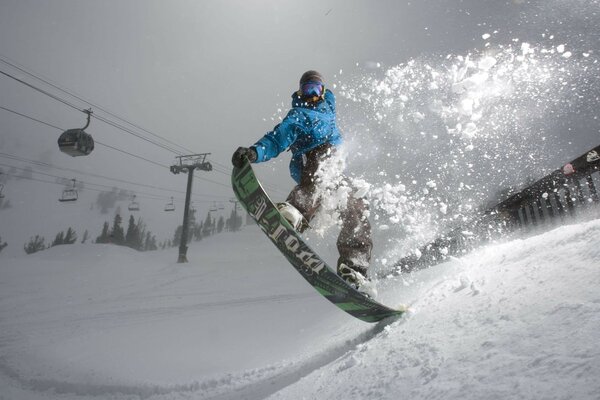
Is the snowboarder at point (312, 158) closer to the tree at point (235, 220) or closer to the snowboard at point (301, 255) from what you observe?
the snowboard at point (301, 255)

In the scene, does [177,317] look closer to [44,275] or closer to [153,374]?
[153,374]

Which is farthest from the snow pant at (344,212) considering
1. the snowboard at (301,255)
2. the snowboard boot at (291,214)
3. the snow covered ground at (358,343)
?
the snow covered ground at (358,343)

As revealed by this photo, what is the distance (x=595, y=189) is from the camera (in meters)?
4.06

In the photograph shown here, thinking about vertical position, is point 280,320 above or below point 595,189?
below

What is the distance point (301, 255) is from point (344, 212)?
0.80 m

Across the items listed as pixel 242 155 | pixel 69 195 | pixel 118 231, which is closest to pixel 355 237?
pixel 242 155

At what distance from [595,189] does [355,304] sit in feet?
12.8

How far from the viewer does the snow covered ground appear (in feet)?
3.19

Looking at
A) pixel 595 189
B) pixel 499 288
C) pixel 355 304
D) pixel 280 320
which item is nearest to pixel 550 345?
pixel 499 288

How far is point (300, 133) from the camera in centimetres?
321

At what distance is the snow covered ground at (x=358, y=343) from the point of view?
97 cm

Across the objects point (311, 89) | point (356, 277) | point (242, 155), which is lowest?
point (356, 277)

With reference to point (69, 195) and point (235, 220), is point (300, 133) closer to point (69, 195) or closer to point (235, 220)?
point (69, 195)

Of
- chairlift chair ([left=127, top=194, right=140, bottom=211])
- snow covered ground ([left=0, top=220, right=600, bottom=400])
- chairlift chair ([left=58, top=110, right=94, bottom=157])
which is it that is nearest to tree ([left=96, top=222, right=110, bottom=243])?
chairlift chair ([left=127, top=194, right=140, bottom=211])
